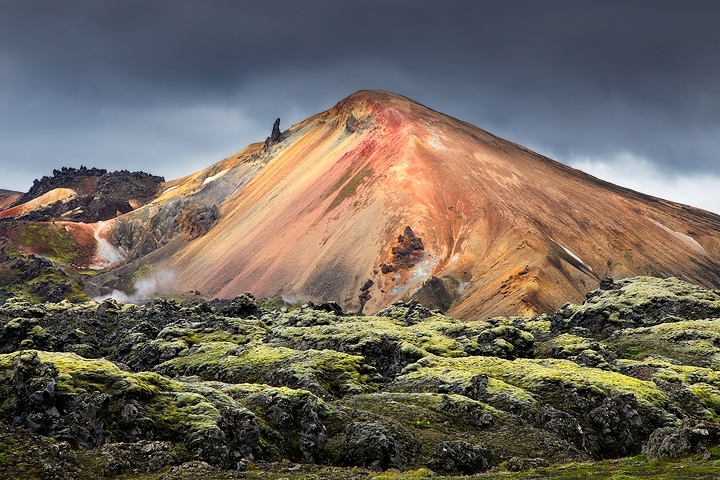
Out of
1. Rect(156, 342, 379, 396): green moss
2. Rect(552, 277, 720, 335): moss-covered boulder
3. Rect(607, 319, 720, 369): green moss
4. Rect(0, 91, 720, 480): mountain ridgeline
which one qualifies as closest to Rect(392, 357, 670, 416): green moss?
Rect(0, 91, 720, 480): mountain ridgeline

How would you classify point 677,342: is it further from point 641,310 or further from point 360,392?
point 360,392

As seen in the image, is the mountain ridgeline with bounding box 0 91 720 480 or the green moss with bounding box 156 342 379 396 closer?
the mountain ridgeline with bounding box 0 91 720 480

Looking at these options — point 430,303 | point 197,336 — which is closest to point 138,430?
point 197,336

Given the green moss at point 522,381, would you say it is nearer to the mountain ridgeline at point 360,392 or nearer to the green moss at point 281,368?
the mountain ridgeline at point 360,392

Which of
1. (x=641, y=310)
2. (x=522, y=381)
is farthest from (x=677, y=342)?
(x=522, y=381)

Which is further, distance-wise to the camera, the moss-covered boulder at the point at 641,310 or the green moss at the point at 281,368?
the moss-covered boulder at the point at 641,310

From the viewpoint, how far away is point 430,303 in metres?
167

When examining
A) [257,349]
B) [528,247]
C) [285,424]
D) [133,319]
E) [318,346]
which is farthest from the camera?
[528,247]

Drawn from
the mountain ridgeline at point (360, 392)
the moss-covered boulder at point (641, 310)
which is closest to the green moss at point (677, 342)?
the mountain ridgeline at point (360, 392)

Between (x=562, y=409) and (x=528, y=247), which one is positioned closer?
(x=562, y=409)

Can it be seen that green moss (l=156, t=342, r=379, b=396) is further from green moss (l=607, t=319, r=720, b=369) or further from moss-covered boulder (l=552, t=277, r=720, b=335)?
moss-covered boulder (l=552, t=277, r=720, b=335)

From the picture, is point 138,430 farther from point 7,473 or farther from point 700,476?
point 700,476

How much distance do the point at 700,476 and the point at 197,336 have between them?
Answer: 181ft

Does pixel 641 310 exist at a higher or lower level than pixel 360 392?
higher
